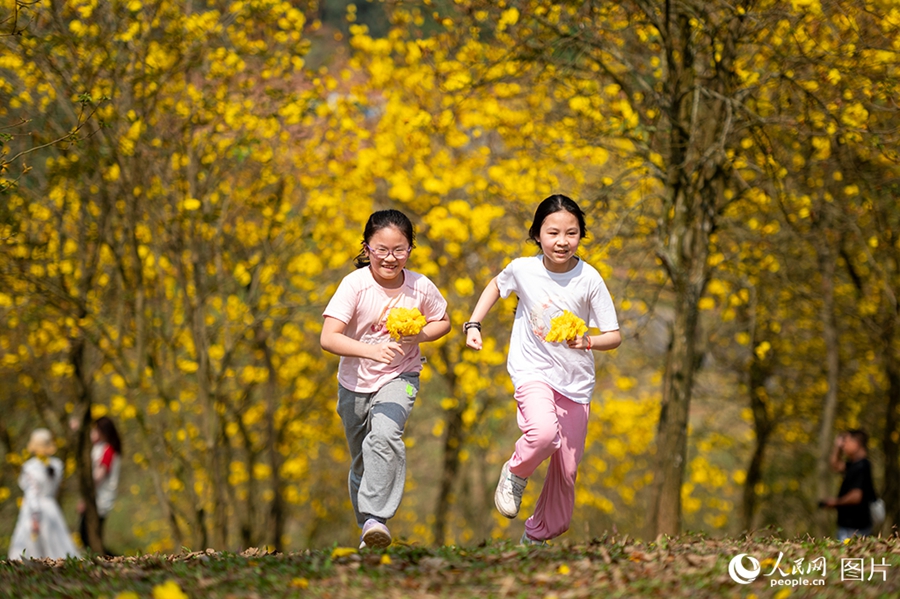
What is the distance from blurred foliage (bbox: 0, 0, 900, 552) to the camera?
7.24 metres

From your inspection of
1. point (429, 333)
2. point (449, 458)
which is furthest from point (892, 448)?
point (429, 333)

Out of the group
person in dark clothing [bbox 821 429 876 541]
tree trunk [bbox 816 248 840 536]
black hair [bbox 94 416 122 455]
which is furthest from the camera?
tree trunk [bbox 816 248 840 536]

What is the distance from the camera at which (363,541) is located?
4512mm

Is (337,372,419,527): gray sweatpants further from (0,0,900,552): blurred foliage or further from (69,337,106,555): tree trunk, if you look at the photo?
(69,337,106,555): tree trunk

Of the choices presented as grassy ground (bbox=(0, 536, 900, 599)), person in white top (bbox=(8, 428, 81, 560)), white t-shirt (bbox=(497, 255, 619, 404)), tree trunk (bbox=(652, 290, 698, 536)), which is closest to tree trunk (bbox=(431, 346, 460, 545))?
person in white top (bbox=(8, 428, 81, 560))

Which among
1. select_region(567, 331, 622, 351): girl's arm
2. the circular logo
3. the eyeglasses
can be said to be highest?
the eyeglasses

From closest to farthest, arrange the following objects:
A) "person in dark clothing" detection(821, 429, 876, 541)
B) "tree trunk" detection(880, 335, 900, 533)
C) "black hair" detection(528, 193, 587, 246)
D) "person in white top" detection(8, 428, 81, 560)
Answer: "black hair" detection(528, 193, 587, 246) → "person in dark clothing" detection(821, 429, 876, 541) → "person in white top" detection(8, 428, 81, 560) → "tree trunk" detection(880, 335, 900, 533)

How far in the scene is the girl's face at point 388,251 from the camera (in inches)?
189

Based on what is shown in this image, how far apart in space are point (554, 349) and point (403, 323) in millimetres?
878

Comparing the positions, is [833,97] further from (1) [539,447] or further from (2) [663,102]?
(1) [539,447]

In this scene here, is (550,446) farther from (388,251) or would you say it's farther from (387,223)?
(387,223)

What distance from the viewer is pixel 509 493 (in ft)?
16.0

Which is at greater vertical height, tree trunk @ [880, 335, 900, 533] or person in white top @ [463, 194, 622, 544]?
person in white top @ [463, 194, 622, 544]

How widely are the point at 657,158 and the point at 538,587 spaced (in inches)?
180
